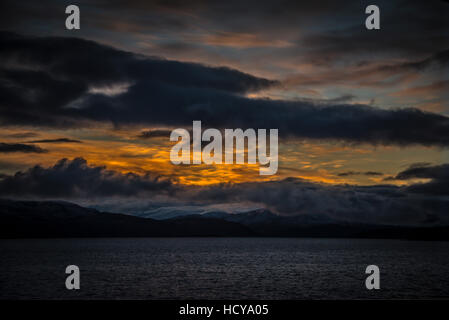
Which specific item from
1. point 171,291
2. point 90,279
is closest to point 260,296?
point 171,291

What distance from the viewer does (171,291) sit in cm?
4806

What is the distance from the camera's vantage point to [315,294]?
4609 centimetres

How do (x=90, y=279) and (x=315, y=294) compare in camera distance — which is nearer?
(x=315, y=294)
